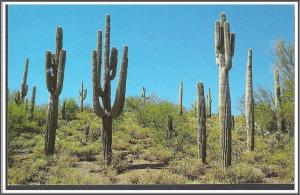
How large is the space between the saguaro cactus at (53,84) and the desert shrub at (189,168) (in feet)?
11.5

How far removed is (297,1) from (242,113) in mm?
15688

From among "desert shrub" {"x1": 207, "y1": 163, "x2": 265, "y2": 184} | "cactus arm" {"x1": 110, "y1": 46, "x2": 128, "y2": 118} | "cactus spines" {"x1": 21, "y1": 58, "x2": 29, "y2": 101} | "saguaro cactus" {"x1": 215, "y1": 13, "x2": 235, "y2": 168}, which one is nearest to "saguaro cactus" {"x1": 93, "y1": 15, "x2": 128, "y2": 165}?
"cactus arm" {"x1": 110, "y1": 46, "x2": 128, "y2": 118}

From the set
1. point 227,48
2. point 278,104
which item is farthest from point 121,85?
point 278,104

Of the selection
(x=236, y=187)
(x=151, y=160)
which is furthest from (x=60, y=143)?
(x=236, y=187)

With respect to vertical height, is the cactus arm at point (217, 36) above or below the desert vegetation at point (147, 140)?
above

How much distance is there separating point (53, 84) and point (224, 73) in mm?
5053

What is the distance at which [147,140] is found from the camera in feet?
61.8

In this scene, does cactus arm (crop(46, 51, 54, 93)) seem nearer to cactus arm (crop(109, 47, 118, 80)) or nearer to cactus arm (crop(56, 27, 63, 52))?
cactus arm (crop(56, 27, 63, 52))

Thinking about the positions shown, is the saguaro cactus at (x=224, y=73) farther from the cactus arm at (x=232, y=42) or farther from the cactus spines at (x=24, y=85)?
the cactus spines at (x=24, y=85)

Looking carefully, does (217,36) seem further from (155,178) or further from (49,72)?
(49,72)

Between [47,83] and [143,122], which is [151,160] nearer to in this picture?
[47,83]

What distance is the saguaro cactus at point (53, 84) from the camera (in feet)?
47.9

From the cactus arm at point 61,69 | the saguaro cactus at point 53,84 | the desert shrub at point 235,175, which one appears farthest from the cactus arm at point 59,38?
the desert shrub at point 235,175

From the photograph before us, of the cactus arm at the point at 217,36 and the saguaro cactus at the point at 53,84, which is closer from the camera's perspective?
the cactus arm at the point at 217,36
